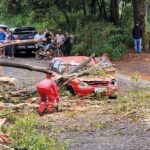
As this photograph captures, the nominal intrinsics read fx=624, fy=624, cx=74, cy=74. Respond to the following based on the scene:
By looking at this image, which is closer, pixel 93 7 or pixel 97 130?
pixel 97 130

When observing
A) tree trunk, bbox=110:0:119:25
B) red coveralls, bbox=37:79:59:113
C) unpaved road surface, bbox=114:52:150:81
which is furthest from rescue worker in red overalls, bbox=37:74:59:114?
tree trunk, bbox=110:0:119:25

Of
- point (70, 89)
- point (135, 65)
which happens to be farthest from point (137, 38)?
point (70, 89)

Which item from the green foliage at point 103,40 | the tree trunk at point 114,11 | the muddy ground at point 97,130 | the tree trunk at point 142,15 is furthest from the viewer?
the tree trunk at point 114,11

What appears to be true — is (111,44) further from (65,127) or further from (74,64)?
(65,127)

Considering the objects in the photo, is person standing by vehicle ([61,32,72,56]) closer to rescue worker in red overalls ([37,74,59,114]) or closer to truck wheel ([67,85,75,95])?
truck wheel ([67,85,75,95])

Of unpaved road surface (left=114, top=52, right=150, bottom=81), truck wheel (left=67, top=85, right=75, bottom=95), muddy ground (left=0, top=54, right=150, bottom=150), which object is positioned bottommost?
muddy ground (left=0, top=54, right=150, bottom=150)

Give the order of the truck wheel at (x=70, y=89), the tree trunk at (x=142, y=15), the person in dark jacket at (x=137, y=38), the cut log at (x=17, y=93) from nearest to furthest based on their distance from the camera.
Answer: the cut log at (x=17, y=93)
the truck wheel at (x=70, y=89)
the person in dark jacket at (x=137, y=38)
the tree trunk at (x=142, y=15)

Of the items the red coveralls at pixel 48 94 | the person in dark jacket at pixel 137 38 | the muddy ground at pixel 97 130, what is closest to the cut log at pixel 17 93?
the red coveralls at pixel 48 94

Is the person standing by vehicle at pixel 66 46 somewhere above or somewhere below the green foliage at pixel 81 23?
below

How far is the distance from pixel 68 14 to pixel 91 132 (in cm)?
2828

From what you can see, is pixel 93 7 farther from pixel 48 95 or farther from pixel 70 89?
pixel 48 95

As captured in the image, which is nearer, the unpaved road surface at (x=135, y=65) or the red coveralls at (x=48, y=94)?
the red coveralls at (x=48, y=94)

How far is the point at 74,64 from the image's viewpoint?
2362 centimetres

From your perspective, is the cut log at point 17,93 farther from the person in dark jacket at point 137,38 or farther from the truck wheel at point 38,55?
the truck wheel at point 38,55
